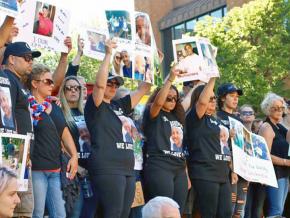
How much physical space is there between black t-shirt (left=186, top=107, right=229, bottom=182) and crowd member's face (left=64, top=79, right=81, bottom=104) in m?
1.53

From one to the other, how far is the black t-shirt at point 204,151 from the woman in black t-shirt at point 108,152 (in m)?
1.09

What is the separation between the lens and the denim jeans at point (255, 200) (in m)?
8.84

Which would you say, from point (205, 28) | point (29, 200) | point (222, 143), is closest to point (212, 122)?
point (222, 143)

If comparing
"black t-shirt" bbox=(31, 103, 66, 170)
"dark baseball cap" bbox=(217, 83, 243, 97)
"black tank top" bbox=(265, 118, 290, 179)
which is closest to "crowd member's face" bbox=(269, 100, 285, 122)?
"black tank top" bbox=(265, 118, 290, 179)

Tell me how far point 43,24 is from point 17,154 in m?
1.61

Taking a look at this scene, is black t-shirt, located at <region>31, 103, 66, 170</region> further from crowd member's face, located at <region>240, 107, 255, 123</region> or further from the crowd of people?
crowd member's face, located at <region>240, 107, 255, 123</region>

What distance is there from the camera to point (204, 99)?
7.57 meters

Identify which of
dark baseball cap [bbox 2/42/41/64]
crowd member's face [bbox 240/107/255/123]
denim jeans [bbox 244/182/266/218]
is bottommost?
denim jeans [bbox 244/182/266/218]

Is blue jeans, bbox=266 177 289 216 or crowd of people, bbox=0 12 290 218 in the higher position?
crowd of people, bbox=0 12 290 218

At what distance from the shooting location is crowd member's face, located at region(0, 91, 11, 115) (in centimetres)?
536

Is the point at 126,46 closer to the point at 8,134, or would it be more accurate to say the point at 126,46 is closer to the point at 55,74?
the point at 55,74

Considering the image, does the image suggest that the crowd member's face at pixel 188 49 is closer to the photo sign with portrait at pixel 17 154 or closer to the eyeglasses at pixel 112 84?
the eyeglasses at pixel 112 84

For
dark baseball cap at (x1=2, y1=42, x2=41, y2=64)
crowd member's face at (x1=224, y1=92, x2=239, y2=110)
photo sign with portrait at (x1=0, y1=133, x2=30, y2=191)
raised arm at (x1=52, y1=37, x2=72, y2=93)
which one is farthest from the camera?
crowd member's face at (x1=224, y1=92, x2=239, y2=110)

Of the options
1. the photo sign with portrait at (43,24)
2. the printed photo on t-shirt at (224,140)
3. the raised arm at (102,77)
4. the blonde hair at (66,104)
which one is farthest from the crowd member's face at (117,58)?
the printed photo on t-shirt at (224,140)
